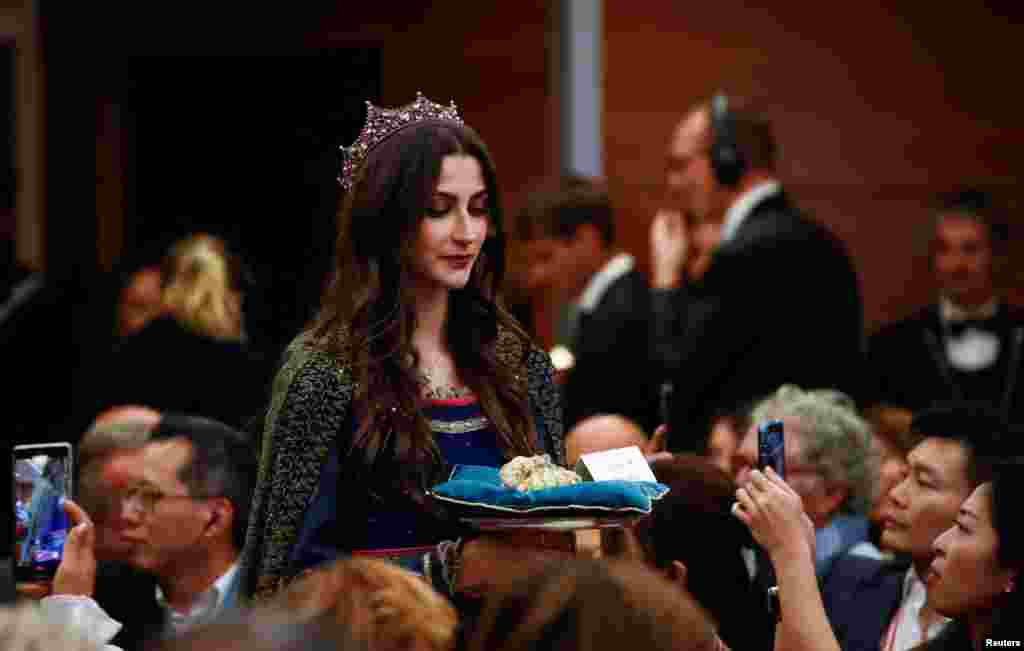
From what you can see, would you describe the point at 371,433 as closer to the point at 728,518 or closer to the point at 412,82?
the point at 728,518

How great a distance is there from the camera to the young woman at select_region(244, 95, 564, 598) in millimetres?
3258

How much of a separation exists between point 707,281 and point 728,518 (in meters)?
1.93

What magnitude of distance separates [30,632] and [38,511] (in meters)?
Result: 1.60

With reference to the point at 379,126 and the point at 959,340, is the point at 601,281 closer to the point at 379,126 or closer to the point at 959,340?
the point at 959,340

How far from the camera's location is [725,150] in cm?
597

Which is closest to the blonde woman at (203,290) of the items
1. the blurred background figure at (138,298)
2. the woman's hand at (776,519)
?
the blurred background figure at (138,298)

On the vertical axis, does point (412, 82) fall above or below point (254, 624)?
above

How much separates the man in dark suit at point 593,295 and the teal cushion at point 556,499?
2762 millimetres

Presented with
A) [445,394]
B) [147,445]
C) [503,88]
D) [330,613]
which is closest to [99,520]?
[147,445]

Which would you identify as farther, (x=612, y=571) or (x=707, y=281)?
(x=707, y=281)

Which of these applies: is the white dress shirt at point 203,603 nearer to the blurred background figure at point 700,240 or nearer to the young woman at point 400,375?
the young woman at point 400,375

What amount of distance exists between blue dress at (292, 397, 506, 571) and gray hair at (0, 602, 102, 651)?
3.80ft

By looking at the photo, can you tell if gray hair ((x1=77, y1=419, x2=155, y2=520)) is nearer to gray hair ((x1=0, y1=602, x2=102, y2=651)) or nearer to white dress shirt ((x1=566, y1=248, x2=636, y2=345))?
white dress shirt ((x1=566, y1=248, x2=636, y2=345))

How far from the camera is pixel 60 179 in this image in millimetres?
8656
